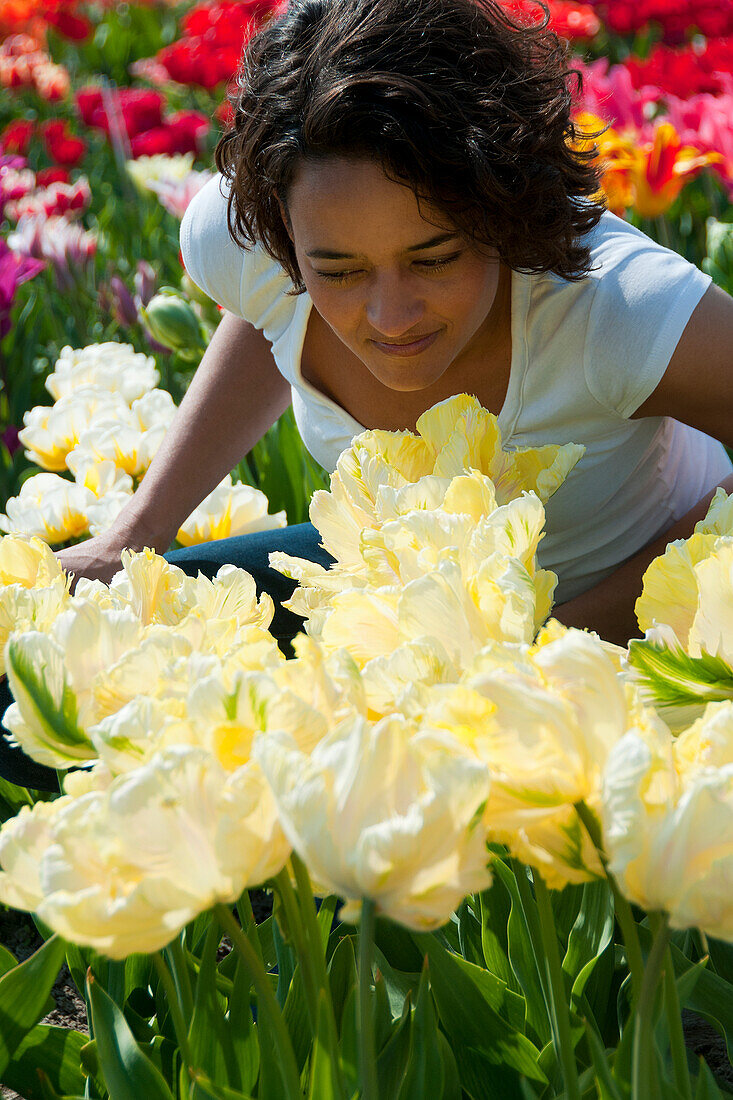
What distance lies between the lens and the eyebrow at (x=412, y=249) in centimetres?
94

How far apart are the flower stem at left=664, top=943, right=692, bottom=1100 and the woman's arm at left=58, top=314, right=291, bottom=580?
3.12 ft

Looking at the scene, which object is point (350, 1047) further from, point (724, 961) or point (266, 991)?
point (724, 961)

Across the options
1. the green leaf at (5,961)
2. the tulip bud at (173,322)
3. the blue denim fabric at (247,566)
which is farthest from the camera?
the tulip bud at (173,322)

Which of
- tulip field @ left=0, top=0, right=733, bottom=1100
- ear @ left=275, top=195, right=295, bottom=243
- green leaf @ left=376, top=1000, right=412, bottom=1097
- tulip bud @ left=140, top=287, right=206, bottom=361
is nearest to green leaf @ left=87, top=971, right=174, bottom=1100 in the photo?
tulip field @ left=0, top=0, right=733, bottom=1100

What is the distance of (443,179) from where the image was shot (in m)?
0.94

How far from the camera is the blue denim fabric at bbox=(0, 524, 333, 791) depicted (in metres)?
1.15

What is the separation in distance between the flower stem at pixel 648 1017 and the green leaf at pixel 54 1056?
451 mm

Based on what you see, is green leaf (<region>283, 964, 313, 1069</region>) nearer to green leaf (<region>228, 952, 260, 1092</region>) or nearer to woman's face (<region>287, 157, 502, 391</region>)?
green leaf (<region>228, 952, 260, 1092</region>)

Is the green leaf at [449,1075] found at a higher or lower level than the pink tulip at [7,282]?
higher

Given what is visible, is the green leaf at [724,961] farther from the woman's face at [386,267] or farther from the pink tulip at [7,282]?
the pink tulip at [7,282]

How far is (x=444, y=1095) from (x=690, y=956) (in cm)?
34

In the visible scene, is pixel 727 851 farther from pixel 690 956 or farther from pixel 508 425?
pixel 508 425

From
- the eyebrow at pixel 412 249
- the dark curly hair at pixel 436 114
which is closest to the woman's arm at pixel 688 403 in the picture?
the dark curly hair at pixel 436 114

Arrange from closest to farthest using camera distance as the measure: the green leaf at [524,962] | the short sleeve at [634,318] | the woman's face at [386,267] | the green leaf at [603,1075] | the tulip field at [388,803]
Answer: the tulip field at [388,803] → the green leaf at [603,1075] → the green leaf at [524,962] → the woman's face at [386,267] → the short sleeve at [634,318]
